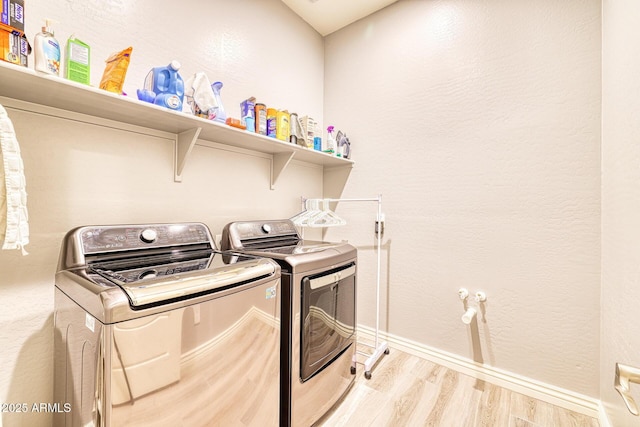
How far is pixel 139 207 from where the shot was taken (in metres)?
1.40

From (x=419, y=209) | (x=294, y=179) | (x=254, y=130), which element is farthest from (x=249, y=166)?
(x=419, y=209)

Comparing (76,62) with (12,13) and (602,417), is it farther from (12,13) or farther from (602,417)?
(602,417)

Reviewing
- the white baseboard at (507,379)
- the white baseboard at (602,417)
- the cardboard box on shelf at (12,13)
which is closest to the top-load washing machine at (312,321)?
the white baseboard at (507,379)

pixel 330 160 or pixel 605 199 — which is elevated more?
pixel 330 160

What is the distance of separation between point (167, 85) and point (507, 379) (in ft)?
8.72

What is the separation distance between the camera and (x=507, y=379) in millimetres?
A: 1721

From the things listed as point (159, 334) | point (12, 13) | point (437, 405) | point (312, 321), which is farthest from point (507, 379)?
point (12, 13)

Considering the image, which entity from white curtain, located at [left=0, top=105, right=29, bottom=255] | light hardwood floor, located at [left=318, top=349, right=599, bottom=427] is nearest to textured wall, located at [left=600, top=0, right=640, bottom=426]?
light hardwood floor, located at [left=318, top=349, right=599, bottom=427]

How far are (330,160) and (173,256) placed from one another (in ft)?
4.91

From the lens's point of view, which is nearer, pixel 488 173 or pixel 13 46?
pixel 13 46

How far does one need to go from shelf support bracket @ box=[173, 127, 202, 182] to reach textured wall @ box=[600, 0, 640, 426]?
6.60 feet

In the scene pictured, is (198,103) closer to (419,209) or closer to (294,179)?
(294,179)

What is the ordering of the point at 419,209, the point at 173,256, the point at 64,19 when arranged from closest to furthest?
the point at 64,19, the point at 173,256, the point at 419,209

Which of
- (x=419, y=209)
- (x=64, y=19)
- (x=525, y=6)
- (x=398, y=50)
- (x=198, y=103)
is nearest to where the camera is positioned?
(x=64, y=19)
